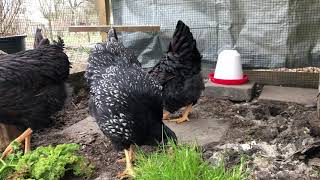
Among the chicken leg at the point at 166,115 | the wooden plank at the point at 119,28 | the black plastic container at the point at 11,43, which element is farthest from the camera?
the black plastic container at the point at 11,43

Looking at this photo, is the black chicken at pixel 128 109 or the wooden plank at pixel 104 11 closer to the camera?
the black chicken at pixel 128 109

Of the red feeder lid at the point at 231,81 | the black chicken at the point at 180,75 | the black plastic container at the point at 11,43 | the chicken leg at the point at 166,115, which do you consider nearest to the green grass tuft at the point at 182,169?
the black chicken at the point at 180,75

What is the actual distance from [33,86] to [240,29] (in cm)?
285

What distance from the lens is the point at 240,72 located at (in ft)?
14.8

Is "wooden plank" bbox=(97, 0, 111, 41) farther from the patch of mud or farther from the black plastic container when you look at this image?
the patch of mud

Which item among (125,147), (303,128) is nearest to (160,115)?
(125,147)

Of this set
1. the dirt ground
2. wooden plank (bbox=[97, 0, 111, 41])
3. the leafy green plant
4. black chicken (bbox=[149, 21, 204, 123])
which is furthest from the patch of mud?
wooden plank (bbox=[97, 0, 111, 41])

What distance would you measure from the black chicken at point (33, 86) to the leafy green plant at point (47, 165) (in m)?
0.47

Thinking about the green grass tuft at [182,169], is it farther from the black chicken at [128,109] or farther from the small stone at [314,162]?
the small stone at [314,162]

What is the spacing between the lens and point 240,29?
4.69 meters

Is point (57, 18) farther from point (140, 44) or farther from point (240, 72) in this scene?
point (240, 72)

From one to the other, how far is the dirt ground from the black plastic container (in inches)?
67.4

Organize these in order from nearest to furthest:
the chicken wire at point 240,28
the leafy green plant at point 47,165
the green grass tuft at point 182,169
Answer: the green grass tuft at point 182,169 → the leafy green plant at point 47,165 → the chicken wire at point 240,28

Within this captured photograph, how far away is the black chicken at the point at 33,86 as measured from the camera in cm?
296
